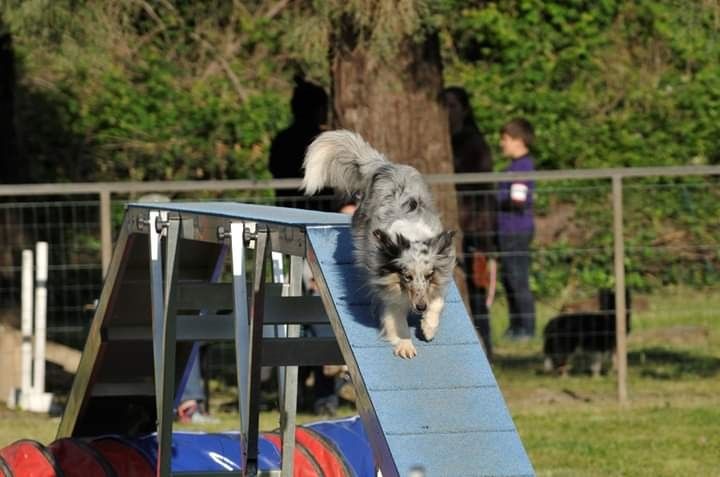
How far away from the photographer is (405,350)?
5.74m

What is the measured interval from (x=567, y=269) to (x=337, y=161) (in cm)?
684

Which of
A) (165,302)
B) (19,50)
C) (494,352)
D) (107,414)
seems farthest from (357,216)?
(19,50)

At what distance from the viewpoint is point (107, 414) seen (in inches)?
339

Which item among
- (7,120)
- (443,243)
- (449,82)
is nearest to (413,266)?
(443,243)

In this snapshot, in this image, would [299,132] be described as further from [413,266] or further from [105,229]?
[413,266]

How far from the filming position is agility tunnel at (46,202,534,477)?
17.6 ft

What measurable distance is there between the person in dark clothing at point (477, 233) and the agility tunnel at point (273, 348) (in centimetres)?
338

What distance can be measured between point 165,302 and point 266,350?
0.85 metres

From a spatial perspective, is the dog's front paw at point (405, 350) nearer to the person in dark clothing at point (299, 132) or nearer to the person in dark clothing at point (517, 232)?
the person in dark clothing at point (517, 232)

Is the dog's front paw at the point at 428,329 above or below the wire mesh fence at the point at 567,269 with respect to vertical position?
above

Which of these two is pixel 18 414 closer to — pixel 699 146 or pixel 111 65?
pixel 111 65

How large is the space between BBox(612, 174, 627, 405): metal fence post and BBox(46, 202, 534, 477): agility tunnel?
345 centimetres

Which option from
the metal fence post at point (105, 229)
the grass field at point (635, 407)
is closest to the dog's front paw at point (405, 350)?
the grass field at point (635, 407)

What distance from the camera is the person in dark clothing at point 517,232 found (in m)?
11.5
